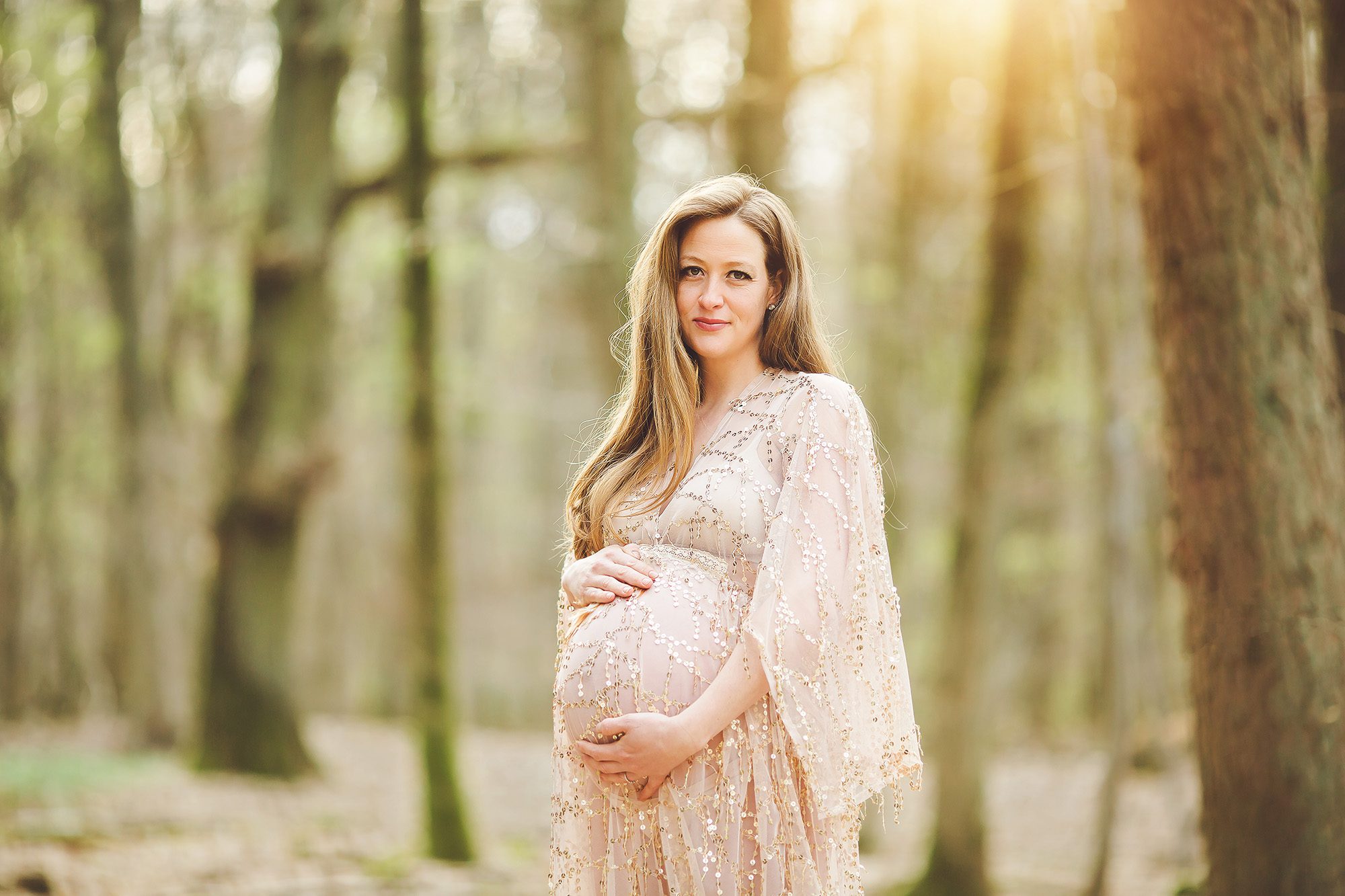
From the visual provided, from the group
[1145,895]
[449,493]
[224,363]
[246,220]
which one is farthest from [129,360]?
[1145,895]

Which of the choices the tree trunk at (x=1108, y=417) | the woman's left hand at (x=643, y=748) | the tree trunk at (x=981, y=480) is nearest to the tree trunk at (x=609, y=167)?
the tree trunk at (x=981, y=480)

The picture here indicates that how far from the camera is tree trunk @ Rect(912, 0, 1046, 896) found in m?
6.73

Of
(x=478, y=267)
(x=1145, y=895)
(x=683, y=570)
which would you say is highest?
(x=478, y=267)

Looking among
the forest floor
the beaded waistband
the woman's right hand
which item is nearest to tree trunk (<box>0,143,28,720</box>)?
the forest floor

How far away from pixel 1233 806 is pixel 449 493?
16.6ft

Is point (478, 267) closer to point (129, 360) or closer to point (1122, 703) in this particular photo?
point (129, 360)

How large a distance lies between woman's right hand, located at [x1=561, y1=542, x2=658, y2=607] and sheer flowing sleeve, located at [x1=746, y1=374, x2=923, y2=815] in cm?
28

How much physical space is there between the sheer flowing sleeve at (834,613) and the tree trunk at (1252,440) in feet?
4.52

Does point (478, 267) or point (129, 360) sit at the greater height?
point (478, 267)

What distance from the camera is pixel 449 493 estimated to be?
7453 millimetres

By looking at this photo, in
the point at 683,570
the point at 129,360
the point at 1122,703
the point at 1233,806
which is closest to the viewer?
the point at 683,570

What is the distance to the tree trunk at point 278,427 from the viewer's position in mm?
9188

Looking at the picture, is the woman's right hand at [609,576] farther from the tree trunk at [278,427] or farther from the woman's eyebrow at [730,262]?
the tree trunk at [278,427]

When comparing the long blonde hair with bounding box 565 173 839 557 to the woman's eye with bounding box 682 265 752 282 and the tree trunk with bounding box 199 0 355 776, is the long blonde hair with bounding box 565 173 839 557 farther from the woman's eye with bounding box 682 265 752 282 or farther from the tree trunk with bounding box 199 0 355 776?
the tree trunk with bounding box 199 0 355 776
